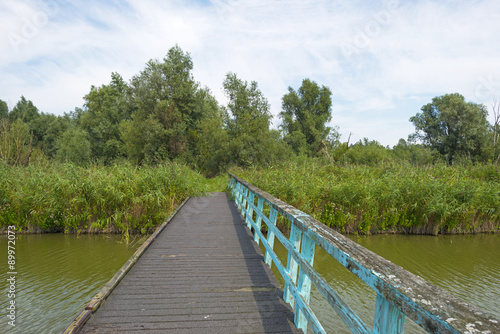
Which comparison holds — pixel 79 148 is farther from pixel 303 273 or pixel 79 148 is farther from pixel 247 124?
pixel 303 273

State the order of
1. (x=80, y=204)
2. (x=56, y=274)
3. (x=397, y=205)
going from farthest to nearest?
(x=397, y=205) < (x=80, y=204) < (x=56, y=274)

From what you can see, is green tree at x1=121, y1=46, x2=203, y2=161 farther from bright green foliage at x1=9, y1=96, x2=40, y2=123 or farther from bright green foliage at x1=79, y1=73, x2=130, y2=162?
bright green foliage at x1=9, y1=96, x2=40, y2=123

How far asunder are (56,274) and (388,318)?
6.40 meters

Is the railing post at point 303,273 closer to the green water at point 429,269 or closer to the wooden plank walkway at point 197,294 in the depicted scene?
the wooden plank walkway at point 197,294

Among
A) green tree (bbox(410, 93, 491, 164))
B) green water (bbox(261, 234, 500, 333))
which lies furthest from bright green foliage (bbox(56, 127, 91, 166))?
green tree (bbox(410, 93, 491, 164))

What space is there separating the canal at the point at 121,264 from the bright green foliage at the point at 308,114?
32.7 m

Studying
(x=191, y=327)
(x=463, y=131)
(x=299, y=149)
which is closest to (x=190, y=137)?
(x=299, y=149)

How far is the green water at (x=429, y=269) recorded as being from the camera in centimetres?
453

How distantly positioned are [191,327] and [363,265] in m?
1.83

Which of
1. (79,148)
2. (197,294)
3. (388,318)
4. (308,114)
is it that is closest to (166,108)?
(79,148)

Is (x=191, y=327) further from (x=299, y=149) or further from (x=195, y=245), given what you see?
(x=299, y=149)

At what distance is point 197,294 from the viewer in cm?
317

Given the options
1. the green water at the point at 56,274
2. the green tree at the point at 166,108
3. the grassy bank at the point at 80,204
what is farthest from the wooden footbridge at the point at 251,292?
the green tree at the point at 166,108

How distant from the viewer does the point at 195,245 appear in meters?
5.20
